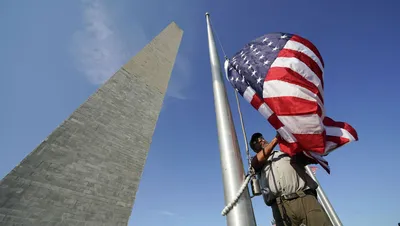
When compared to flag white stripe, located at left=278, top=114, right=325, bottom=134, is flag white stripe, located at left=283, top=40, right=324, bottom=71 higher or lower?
higher

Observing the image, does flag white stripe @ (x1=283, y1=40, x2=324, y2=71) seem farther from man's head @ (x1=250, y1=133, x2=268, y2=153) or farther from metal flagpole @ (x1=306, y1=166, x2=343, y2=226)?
metal flagpole @ (x1=306, y1=166, x2=343, y2=226)

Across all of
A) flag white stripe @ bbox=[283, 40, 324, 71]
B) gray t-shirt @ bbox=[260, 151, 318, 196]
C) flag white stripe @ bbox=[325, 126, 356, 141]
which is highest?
flag white stripe @ bbox=[283, 40, 324, 71]

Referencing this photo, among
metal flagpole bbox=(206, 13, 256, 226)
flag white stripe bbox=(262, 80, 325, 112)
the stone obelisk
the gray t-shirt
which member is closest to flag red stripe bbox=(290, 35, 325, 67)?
flag white stripe bbox=(262, 80, 325, 112)

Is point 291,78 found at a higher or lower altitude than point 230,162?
higher

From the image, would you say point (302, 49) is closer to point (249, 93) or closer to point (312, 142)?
point (249, 93)

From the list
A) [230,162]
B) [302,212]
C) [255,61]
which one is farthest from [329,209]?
[230,162]

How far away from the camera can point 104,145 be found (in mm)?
6547

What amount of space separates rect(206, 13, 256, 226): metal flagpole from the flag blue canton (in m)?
0.34

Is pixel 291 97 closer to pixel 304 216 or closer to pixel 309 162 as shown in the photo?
pixel 309 162

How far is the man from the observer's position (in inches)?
59.8

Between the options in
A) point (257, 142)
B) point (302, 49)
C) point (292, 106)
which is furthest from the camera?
point (302, 49)

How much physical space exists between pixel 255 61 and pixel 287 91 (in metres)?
0.60

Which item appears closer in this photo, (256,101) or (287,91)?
(287,91)

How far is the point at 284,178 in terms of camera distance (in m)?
1.68
